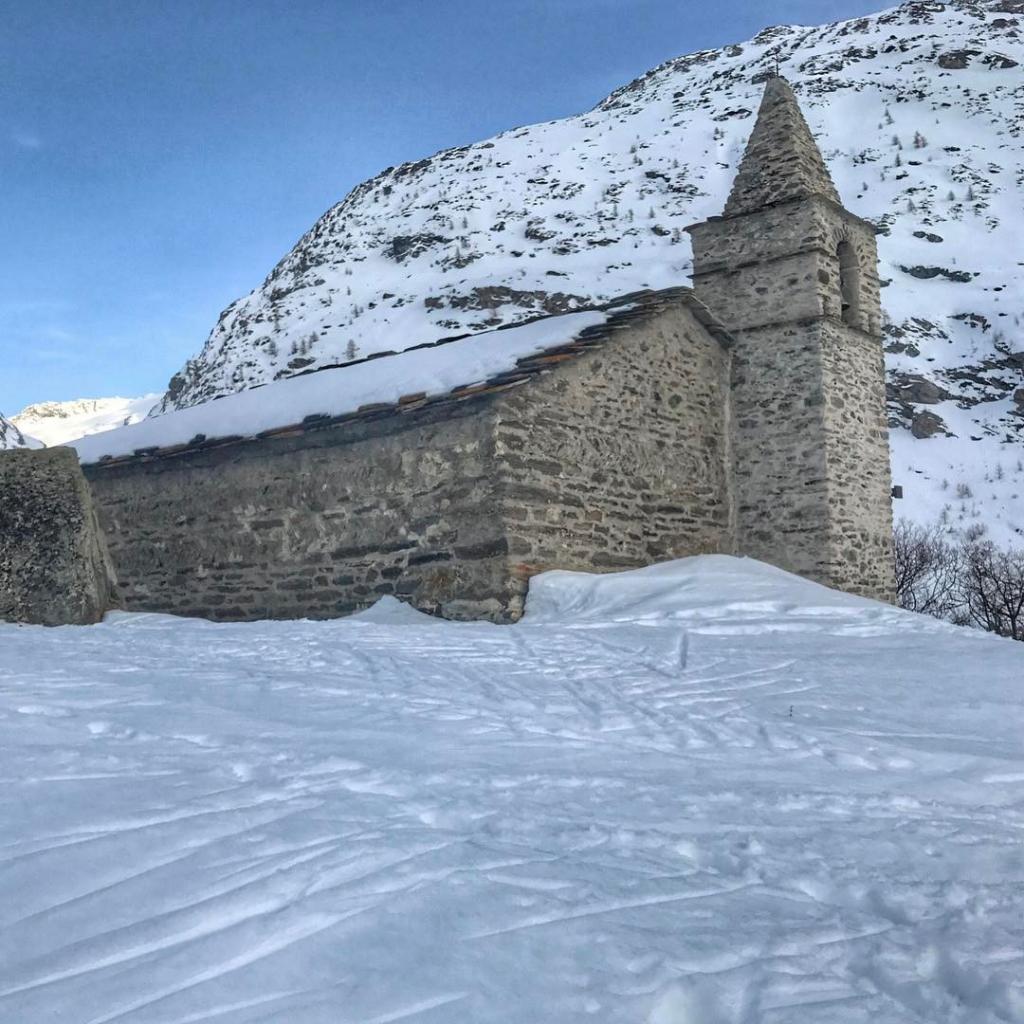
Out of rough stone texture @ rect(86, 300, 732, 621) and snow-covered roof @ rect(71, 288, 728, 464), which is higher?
snow-covered roof @ rect(71, 288, 728, 464)

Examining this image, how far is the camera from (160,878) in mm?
2400

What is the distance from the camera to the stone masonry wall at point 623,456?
9984 millimetres

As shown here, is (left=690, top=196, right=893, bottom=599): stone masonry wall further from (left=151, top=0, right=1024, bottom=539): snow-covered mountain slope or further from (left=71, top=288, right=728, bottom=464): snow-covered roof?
(left=151, top=0, right=1024, bottom=539): snow-covered mountain slope

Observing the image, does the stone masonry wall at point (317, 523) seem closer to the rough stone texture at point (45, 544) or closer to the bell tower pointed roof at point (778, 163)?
the rough stone texture at point (45, 544)

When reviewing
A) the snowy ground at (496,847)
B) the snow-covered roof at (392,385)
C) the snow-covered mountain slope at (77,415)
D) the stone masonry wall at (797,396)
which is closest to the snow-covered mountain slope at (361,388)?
the snow-covered roof at (392,385)

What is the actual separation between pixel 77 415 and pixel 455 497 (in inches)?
5149

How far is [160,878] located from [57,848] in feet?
1.08

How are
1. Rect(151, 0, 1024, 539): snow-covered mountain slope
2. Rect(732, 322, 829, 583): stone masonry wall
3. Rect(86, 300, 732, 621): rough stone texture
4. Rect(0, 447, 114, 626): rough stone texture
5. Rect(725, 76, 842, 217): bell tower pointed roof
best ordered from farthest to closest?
Rect(151, 0, 1024, 539): snow-covered mountain slope
Rect(725, 76, 842, 217): bell tower pointed roof
Rect(732, 322, 829, 583): stone masonry wall
Rect(86, 300, 732, 621): rough stone texture
Rect(0, 447, 114, 626): rough stone texture

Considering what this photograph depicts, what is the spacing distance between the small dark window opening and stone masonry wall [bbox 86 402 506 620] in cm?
618

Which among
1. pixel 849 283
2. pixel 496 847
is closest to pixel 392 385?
pixel 849 283

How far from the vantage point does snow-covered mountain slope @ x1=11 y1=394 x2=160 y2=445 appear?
10450cm

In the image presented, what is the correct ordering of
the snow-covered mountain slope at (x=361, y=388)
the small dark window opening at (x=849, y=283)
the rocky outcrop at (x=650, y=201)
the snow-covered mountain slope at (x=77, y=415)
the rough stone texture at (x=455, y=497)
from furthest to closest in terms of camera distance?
the snow-covered mountain slope at (x=77, y=415) < the rocky outcrop at (x=650, y=201) < the small dark window opening at (x=849, y=283) < the snow-covered mountain slope at (x=361, y=388) < the rough stone texture at (x=455, y=497)

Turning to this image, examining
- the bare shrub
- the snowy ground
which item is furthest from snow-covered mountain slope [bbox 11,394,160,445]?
the snowy ground

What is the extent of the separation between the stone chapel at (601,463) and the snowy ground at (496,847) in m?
4.49
